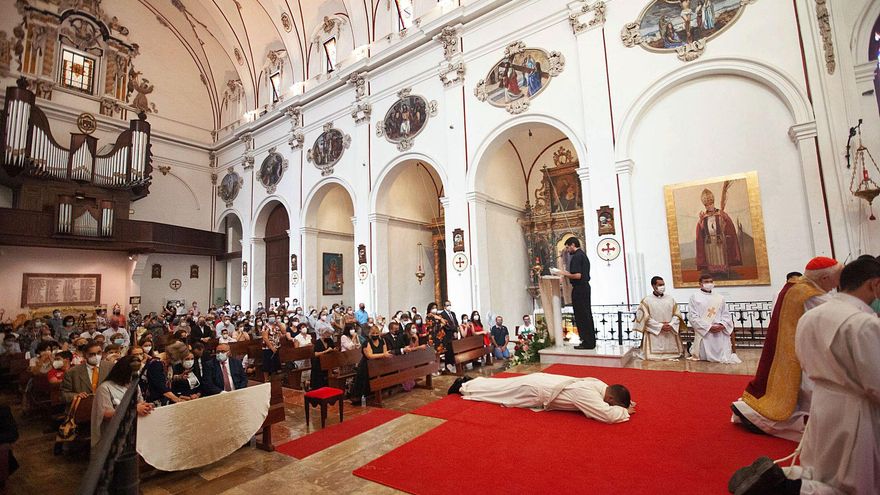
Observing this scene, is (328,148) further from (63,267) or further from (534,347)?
(534,347)

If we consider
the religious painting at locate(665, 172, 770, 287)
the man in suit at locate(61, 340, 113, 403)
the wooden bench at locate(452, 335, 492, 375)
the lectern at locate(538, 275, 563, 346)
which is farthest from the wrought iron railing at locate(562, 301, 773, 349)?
the man in suit at locate(61, 340, 113, 403)

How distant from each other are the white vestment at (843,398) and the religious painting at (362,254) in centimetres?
1245

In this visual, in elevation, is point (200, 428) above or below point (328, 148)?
below

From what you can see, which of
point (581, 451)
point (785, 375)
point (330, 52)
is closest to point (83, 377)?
point (581, 451)

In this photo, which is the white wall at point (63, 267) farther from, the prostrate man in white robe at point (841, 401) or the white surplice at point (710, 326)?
the prostrate man in white robe at point (841, 401)

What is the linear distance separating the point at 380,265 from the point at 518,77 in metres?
7.01

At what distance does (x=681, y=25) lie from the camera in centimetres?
873

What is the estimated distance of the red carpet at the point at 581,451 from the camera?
275cm

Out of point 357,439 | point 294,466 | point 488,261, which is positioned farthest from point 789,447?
point 488,261

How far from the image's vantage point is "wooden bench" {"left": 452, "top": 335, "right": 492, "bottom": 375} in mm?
7891

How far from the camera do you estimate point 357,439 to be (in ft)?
12.7

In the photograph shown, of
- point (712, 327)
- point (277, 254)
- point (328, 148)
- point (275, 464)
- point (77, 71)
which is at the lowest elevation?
point (275, 464)

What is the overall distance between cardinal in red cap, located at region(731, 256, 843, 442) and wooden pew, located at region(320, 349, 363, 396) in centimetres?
517

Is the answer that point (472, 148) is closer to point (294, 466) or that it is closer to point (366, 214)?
point (366, 214)
